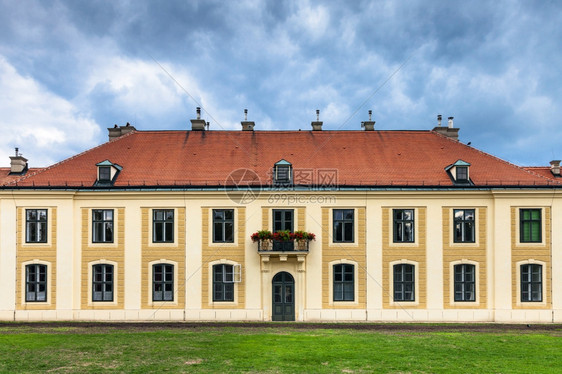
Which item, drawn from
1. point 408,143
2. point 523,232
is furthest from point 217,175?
point 523,232

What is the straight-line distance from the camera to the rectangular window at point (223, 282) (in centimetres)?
2591

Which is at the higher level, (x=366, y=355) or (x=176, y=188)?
(x=176, y=188)

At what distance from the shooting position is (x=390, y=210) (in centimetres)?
2625

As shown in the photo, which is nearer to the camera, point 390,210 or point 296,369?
point 296,369

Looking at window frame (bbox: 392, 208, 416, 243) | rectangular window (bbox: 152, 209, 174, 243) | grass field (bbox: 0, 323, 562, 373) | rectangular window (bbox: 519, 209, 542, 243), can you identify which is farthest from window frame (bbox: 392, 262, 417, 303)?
rectangular window (bbox: 152, 209, 174, 243)

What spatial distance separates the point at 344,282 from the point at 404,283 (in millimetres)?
3330

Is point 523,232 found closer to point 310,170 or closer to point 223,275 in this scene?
point 310,170

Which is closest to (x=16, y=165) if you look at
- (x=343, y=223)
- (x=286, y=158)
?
(x=286, y=158)

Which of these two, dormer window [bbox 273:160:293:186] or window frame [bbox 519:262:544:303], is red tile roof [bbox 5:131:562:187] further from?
window frame [bbox 519:262:544:303]

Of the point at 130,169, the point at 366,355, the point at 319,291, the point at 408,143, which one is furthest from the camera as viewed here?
the point at 408,143

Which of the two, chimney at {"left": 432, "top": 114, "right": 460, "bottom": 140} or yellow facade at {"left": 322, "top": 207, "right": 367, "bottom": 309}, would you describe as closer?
yellow facade at {"left": 322, "top": 207, "right": 367, "bottom": 309}

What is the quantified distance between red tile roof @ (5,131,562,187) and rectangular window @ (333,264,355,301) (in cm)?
471

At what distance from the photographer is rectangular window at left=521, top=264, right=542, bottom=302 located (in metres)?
25.7

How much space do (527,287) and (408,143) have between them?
1096 centimetres
